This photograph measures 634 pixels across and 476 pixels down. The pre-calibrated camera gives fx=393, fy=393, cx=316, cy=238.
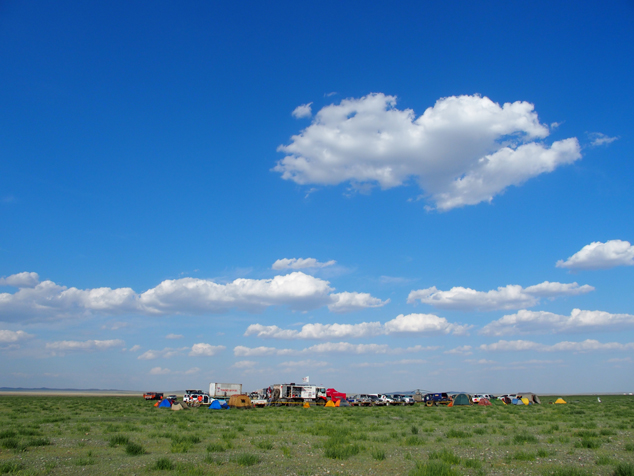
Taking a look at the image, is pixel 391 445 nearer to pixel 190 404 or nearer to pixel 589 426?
pixel 589 426

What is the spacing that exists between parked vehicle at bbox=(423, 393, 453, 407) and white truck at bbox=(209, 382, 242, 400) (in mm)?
30198

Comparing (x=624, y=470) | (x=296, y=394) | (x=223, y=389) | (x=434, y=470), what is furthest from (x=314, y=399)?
(x=624, y=470)

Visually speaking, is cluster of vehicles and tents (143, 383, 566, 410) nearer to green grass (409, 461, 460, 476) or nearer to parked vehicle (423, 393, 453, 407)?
parked vehicle (423, 393, 453, 407)

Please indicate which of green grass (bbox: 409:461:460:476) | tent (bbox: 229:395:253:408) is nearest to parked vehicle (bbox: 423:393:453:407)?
tent (bbox: 229:395:253:408)

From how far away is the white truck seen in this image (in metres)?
62.7

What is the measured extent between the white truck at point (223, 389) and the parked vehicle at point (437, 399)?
30.2m

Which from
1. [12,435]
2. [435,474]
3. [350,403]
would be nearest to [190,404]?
[350,403]

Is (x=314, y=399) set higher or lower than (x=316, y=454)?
lower

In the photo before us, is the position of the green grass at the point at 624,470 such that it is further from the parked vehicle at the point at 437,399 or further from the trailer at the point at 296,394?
the parked vehicle at the point at 437,399

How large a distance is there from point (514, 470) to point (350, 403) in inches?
1864

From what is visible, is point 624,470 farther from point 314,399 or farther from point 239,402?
point 314,399

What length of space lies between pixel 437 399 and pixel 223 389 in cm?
3353

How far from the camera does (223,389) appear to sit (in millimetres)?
63750

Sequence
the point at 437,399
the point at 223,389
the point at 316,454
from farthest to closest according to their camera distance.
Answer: the point at 223,389 → the point at 437,399 → the point at 316,454
